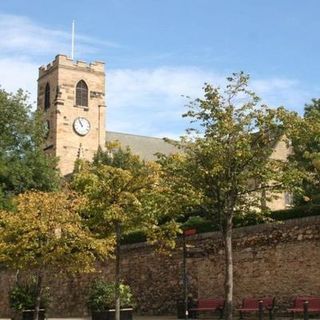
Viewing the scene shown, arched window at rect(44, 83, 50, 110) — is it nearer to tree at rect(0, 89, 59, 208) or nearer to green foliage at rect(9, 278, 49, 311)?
tree at rect(0, 89, 59, 208)

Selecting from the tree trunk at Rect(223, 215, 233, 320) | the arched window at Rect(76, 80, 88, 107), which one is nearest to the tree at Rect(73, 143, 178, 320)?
the tree trunk at Rect(223, 215, 233, 320)

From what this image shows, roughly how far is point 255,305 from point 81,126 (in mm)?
57490

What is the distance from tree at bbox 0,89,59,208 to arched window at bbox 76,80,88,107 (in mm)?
38247

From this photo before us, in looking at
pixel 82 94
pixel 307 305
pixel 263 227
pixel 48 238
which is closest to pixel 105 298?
pixel 48 238

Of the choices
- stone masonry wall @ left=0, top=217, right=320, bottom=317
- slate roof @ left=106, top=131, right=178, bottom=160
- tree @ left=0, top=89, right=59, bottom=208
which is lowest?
stone masonry wall @ left=0, top=217, right=320, bottom=317

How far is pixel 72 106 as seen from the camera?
77.6m

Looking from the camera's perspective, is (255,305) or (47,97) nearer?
(255,305)

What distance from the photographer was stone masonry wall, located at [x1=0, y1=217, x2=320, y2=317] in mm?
21453

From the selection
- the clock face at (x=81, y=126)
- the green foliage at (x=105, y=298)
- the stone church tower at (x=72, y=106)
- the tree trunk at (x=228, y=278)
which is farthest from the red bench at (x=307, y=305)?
the clock face at (x=81, y=126)

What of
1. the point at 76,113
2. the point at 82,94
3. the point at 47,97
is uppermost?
the point at 82,94

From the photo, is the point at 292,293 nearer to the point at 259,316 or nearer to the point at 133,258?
the point at 259,316

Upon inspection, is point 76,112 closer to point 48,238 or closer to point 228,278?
point 48,238

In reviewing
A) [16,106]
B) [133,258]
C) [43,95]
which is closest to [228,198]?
[133,258]

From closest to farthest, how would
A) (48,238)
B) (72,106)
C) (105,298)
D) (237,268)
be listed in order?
(48,238), (105,298), (237,268), (72,106)
